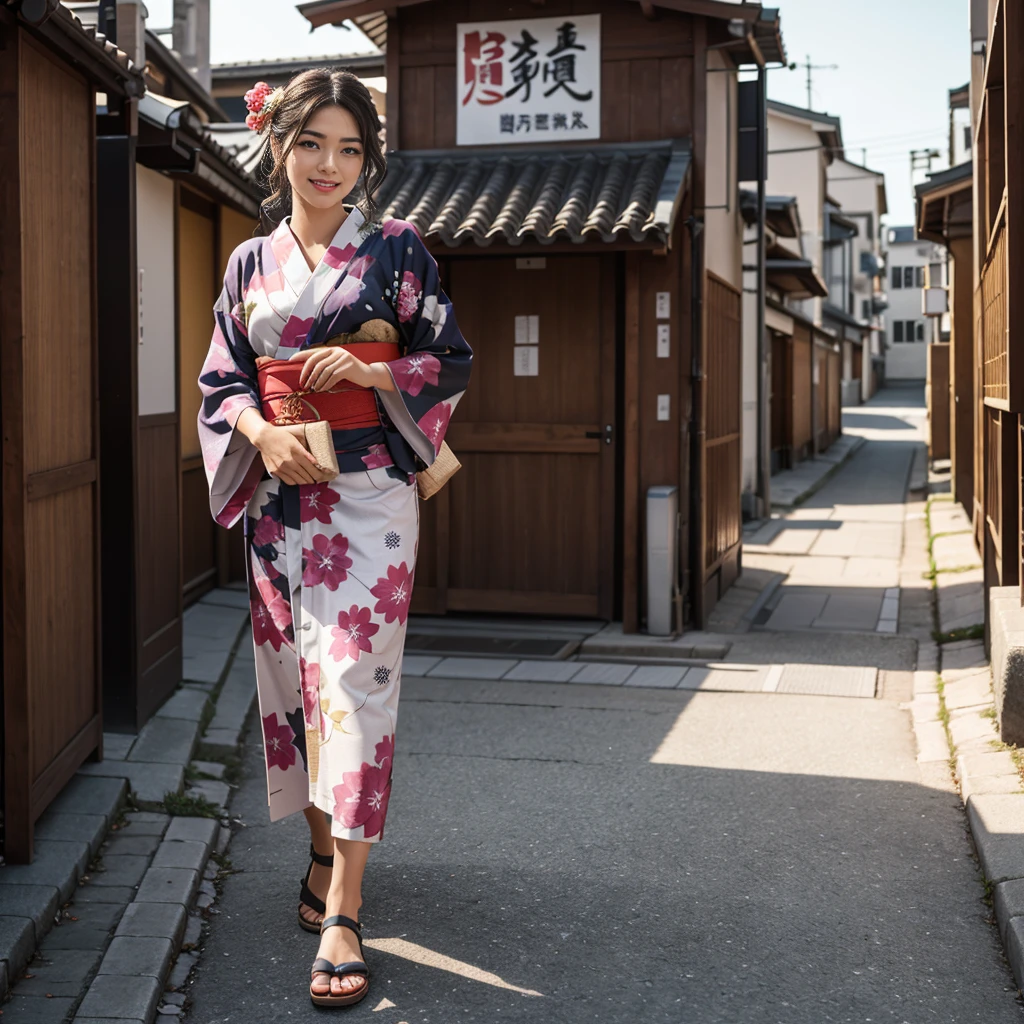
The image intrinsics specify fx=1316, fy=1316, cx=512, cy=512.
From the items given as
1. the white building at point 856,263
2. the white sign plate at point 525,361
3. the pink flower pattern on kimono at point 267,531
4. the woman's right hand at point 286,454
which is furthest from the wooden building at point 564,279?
the white building at point 856,263

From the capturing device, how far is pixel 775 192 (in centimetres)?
3150

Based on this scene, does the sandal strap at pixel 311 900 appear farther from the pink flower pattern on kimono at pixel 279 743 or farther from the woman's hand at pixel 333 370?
the woman's hand at pixel 333 370

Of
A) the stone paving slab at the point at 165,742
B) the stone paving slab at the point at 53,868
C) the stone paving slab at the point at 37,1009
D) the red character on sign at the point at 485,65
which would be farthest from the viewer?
the red character on sign at the point at 485,65

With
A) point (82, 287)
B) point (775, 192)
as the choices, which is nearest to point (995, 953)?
point (82, 287)

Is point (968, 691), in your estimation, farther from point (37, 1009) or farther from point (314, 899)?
point (37, 1009)

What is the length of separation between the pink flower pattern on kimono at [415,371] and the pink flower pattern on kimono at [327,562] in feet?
1.58

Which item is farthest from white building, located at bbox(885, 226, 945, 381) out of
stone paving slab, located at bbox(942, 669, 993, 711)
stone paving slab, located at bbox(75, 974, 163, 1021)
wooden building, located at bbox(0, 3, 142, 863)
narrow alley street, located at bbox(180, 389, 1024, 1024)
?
stone paving slab, located at bbox(75, 974, 163, 1021)

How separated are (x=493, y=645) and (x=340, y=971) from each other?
5.44 meters

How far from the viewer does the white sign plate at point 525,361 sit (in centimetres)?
962

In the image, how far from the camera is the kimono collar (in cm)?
380

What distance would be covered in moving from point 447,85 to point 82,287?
18.0 ft

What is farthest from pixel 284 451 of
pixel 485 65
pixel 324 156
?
pixel 485 65

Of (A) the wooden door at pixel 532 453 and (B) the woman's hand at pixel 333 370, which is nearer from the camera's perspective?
(B) the woman's hand at pixel 333 370

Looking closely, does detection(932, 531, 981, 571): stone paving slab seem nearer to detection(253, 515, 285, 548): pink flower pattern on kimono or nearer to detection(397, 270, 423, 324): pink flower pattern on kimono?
detection(397, 270, 423, 324): pink flower pattern on kimono
